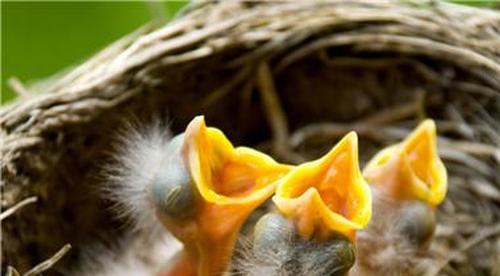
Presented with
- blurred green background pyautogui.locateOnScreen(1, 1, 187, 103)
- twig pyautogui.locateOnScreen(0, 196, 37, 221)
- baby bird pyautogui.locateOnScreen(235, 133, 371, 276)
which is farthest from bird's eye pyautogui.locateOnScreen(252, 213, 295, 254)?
blurred green background pyautogui.locateOnScreen(1, 1, 187, 103)

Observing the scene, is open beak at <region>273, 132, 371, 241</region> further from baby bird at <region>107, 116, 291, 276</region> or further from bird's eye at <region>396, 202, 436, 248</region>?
bird's eye at <region>396, 202, 436, 248</region>

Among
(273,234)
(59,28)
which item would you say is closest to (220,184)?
(273,234)

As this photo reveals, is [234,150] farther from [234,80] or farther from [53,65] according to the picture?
[53,65]

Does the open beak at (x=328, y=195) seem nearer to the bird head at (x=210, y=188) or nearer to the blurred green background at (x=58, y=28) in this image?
the bird head at (x=210, y=188)

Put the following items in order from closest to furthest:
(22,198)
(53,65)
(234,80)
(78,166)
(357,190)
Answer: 1. (357,190)
2. (22,198)
3. (78,166)
4. (234,80)
5. (53,65)

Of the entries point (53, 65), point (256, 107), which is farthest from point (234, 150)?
point (53, 65)

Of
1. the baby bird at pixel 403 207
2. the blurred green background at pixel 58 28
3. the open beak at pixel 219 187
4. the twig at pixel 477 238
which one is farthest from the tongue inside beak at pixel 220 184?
the blurred green background at pixel 58 28
